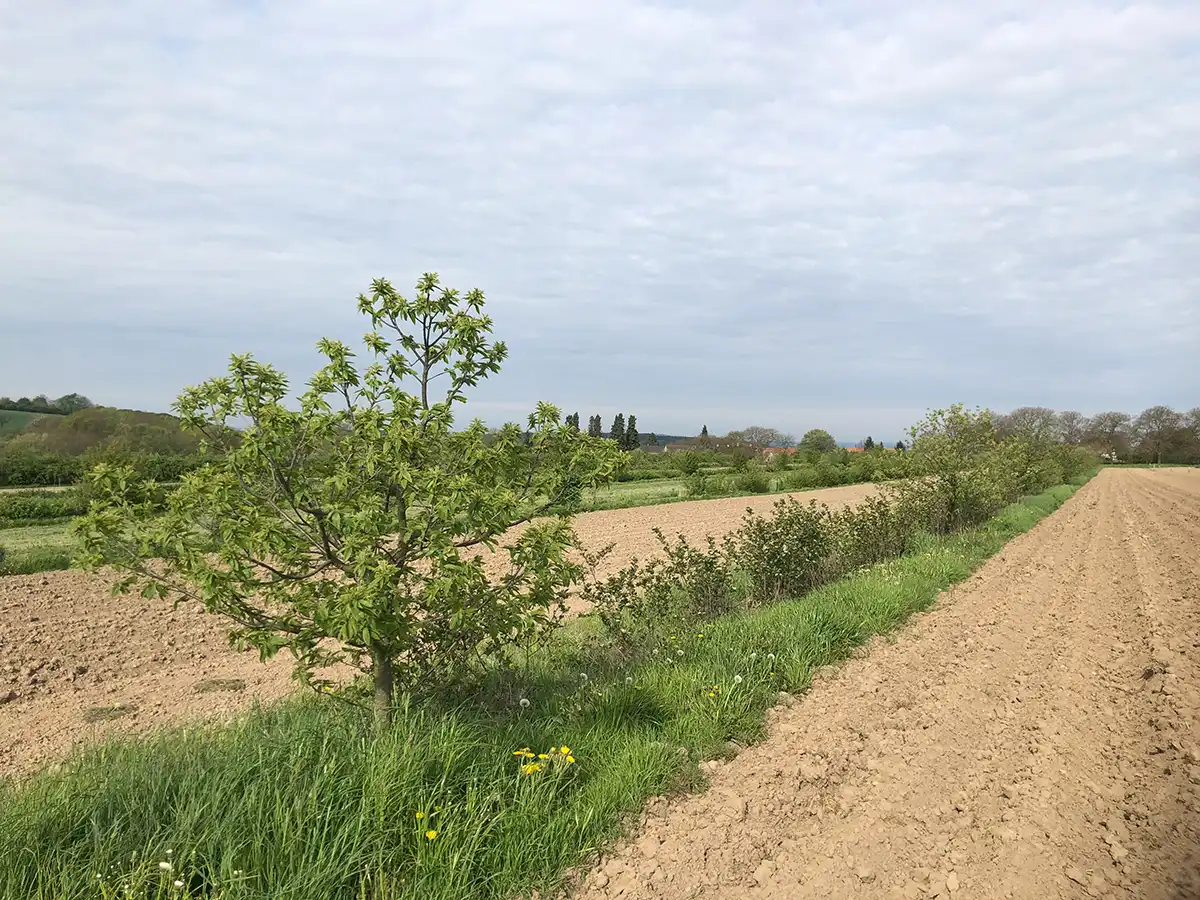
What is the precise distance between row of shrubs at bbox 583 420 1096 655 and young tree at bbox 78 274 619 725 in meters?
2.33

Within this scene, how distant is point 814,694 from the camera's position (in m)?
5.96

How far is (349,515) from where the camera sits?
152 inches

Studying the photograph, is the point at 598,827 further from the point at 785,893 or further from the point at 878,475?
the point at 878,475

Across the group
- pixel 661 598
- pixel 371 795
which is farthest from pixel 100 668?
pixel 371 795

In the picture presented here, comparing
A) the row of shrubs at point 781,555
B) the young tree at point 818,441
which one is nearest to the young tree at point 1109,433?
the young tree at point 818,441

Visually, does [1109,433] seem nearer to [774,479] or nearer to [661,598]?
[774,479]

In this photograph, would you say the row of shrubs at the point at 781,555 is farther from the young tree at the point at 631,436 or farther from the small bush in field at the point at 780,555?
the young tree at the point at 631,436

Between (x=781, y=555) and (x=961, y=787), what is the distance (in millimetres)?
5810

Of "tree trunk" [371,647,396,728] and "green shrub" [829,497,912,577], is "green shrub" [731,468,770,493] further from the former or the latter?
"tree trunk" [371,647,396,728]

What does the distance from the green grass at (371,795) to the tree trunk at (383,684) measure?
196 millimetres

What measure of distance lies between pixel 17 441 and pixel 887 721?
51.1 m

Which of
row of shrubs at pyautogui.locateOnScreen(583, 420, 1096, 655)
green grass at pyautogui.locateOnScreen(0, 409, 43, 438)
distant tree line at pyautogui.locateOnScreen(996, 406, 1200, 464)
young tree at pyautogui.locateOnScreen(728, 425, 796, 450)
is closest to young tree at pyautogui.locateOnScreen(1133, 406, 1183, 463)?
distant tree line at pyautogui.locateOnScreen(996, 406, 1200, 464)

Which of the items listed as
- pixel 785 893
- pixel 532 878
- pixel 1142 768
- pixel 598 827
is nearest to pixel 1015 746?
pixel 1142 768

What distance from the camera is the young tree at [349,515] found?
384cm
